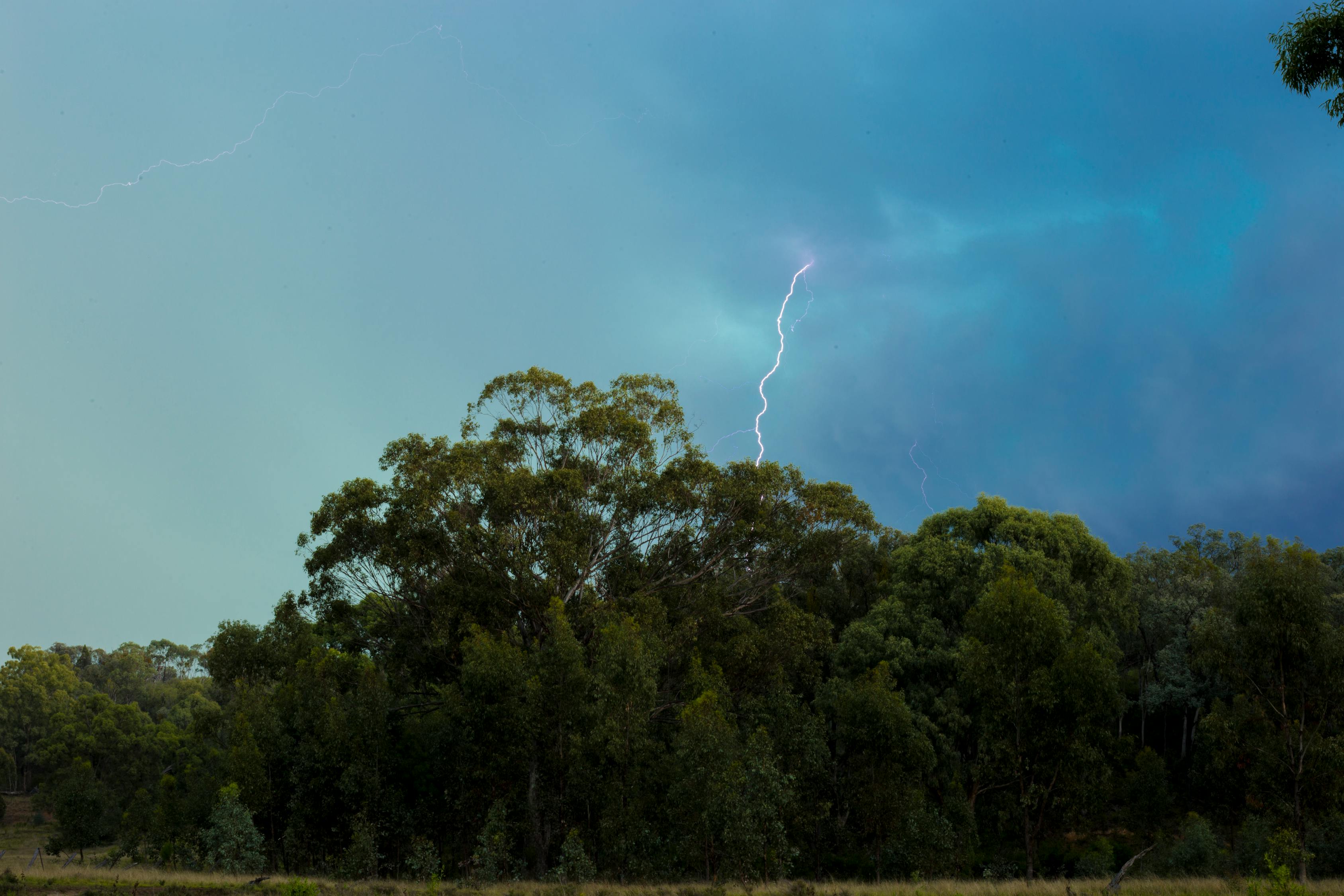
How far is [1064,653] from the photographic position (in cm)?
2600

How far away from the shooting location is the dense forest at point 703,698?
942 inches

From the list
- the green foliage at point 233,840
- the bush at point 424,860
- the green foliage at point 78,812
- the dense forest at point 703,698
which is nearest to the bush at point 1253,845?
the dense forest at point 703,698

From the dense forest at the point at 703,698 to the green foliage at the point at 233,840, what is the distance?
0.41 feet

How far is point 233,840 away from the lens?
26656 millimetres

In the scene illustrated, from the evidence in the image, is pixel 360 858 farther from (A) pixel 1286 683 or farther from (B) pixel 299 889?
(A) pixel 1286 683

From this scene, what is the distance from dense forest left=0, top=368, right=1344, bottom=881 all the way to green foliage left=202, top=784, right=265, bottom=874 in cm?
13

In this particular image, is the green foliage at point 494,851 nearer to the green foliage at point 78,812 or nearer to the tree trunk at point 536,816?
the tree trunk at point 536,816

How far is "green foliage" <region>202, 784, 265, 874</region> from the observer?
2655cm

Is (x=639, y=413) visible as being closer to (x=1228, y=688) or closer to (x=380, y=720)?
(x=380, y=720)

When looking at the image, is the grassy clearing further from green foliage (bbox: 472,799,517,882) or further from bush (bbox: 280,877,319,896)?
green foliage (bbox: 472,799,517,882)

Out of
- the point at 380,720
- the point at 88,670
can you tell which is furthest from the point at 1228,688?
the point at 88,670

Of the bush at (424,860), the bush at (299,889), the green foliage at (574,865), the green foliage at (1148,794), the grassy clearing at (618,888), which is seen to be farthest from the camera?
the green foliage at (1148,794)

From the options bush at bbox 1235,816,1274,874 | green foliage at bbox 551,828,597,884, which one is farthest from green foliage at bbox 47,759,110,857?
bush at bbox 1235,816,1274,874

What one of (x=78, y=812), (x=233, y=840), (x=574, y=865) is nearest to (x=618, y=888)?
(x=574, y=865)
